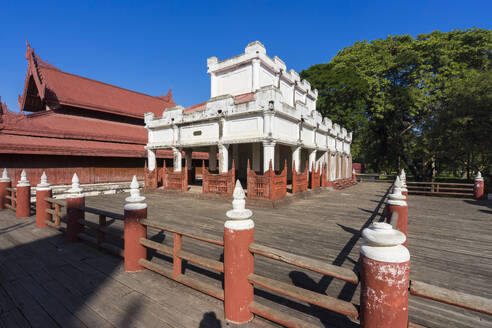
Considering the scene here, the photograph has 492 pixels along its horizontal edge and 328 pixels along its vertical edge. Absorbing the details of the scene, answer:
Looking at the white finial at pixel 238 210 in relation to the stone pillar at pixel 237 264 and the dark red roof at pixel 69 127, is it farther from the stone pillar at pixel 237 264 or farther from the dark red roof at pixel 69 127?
the dark red roof at pixel 69 127

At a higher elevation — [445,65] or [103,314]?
[445,65]

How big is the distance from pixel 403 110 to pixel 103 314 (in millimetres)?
29564

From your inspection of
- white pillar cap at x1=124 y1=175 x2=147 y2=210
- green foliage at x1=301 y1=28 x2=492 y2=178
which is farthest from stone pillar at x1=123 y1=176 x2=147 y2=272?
green foliage at x1=301 y1=28 x2=492 y2=178

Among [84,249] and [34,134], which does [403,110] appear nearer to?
[84,249]

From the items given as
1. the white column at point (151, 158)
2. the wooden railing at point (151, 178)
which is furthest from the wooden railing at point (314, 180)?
the white column at point (151, 158)

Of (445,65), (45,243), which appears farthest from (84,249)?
(445,65)

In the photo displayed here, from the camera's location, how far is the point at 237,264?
253 cm

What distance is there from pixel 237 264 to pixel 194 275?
4.93 ft

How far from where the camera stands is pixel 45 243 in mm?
5133

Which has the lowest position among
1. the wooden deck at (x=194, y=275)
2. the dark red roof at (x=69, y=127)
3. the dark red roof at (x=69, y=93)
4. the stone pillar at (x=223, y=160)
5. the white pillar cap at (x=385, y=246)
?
the wooden deck at (x=194, y=275)

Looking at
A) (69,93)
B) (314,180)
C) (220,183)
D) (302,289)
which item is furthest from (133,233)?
(69,93)

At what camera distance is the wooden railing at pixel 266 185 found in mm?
9062

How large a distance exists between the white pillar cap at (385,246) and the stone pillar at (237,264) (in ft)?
4.00

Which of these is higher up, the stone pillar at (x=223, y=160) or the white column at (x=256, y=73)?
the white column at (x=256, y=73)
